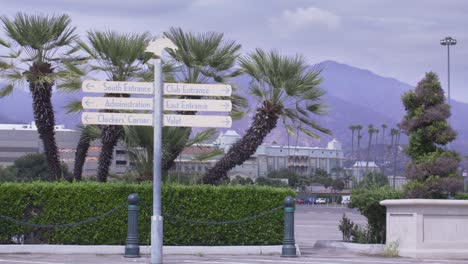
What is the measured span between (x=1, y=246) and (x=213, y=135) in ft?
26.9

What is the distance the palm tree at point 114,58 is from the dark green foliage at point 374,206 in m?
7.15

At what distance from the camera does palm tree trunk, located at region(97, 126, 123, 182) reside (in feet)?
74.4

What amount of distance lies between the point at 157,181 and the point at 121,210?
377 cm

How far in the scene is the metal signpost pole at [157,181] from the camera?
13.7m

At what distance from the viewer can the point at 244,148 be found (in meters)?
22.8

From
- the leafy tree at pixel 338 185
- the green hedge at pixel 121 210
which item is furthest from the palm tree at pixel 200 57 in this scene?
the leafy tree at pixel 338 185

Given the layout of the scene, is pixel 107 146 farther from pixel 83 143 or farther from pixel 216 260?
pixel 216 260

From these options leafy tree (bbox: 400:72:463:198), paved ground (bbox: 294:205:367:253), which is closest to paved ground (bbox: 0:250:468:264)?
leafy tree (bbox: 400:72:463:198)

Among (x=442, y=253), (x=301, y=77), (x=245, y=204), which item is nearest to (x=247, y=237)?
(x=245, y=204)

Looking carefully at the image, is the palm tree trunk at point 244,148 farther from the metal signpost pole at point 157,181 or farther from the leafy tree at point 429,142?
the metal signpost pole at point 157,181

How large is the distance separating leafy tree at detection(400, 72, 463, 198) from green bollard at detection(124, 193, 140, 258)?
645 centimetres

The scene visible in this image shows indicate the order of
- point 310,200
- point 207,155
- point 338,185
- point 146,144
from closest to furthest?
1. point 146,144
2. point 207,155
3. point 310,200
4. point 338,185

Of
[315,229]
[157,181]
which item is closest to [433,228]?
[157,181]

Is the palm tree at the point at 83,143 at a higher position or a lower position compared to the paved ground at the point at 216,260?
higher
